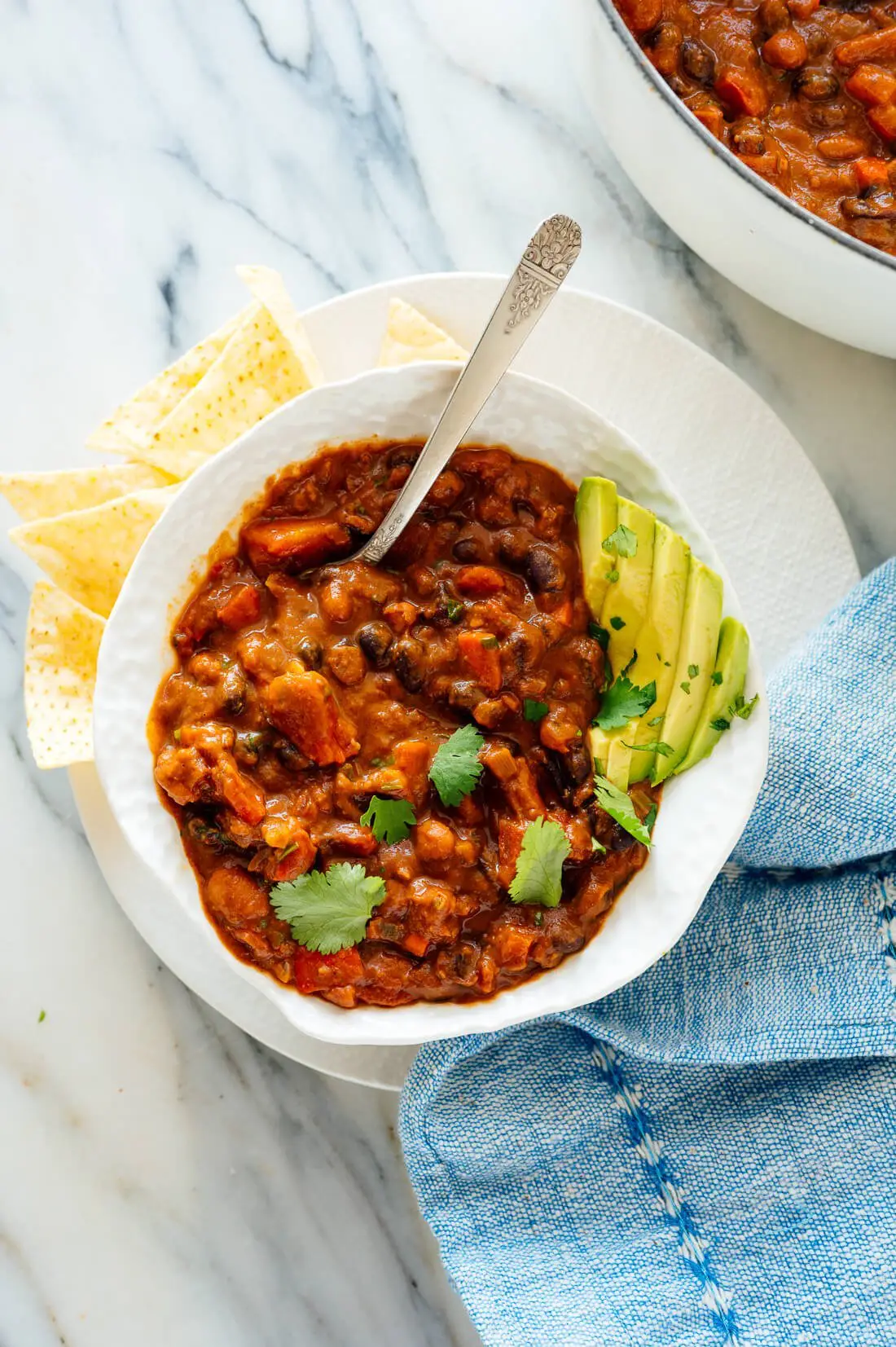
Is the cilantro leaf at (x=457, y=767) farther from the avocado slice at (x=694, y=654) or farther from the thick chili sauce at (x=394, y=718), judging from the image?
the avocado slice at (x=694, y=654)

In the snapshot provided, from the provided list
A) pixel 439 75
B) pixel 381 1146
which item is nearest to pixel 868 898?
pixel 381 1146

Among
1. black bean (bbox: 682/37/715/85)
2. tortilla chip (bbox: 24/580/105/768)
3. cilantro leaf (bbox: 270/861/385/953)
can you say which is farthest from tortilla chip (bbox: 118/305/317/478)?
black bean (bbox: 682/37/715/85)

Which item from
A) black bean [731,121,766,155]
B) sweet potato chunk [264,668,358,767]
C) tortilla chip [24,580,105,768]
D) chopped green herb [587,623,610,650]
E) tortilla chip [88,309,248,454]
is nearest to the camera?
sweet potato chunk [264,668,358,767]

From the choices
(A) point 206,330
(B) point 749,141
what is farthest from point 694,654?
(A) point 206,330

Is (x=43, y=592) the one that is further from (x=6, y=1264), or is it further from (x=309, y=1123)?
(x=6, y=1264)

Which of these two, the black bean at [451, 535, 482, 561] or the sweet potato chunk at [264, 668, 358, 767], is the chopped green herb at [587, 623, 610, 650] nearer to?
the black bean at [451, 535, 482, 561]

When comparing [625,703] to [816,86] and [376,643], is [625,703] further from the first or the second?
[816,86]
